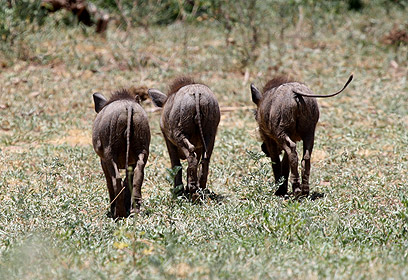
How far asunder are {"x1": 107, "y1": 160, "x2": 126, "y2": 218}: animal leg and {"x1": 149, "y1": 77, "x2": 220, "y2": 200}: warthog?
980 millimetres

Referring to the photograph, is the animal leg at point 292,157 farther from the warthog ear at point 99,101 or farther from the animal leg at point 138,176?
the warthog ear at point 99,101

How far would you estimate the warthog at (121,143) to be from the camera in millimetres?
6383

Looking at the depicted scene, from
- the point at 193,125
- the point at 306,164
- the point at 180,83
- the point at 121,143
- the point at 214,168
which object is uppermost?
the point at 180,83

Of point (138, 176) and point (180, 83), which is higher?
point (180, 83)

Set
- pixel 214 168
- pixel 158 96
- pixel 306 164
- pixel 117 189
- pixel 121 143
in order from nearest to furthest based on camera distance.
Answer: pixel 117 189 → pixel 121 143 → pixel 306 164 → pixel 158 96 → pixel 214 168

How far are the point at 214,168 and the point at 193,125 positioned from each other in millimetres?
1915

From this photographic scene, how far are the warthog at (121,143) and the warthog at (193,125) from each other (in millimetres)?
642

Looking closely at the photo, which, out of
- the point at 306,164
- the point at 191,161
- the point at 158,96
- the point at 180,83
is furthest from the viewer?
the point at 158,96

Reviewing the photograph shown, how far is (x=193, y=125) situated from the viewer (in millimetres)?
7145

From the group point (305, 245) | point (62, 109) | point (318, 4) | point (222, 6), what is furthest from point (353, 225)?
point (318, 4)

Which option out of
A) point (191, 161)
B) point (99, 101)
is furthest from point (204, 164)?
point (99, 101)

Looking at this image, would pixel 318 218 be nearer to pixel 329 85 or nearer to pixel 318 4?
pixel 329 85

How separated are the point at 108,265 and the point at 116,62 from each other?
1057cm

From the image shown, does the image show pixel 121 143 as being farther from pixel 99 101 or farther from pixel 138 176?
pixel 99 101
